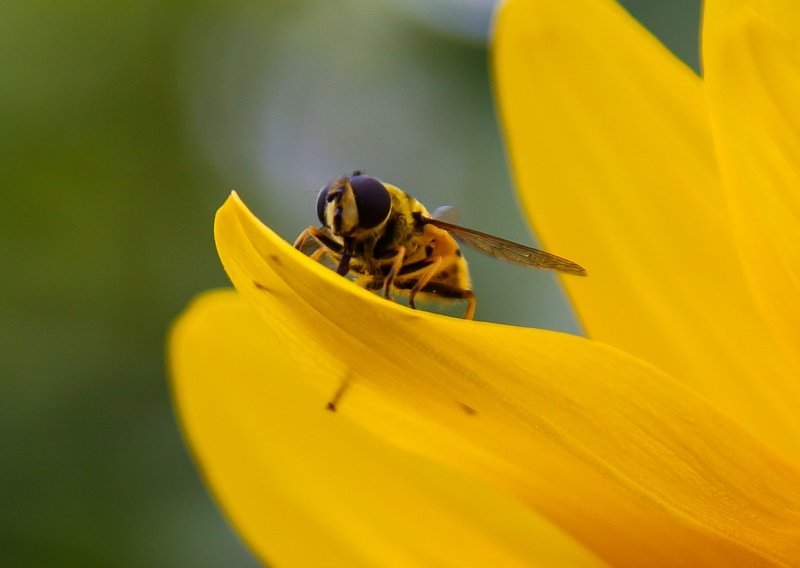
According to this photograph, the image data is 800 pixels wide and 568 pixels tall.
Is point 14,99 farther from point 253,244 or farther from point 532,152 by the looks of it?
point 253,244

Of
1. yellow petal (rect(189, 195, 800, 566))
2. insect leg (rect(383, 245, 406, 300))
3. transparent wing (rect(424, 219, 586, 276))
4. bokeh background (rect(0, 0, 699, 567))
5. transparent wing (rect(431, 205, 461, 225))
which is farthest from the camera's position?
bokeh background (rect(0, 0, 699, 567))

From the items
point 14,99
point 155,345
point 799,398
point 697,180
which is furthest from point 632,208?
point 14,99

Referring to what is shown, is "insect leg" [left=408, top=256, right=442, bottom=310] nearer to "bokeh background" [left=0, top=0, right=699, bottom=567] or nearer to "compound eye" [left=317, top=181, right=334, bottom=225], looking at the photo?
"compound eye" [left=317, top=181, right=334, bottom=225]

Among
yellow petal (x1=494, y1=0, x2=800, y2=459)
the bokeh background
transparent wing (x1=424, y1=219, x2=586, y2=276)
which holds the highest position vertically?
yellow petal (x1=494, y1=0, x2=800, y2=459)

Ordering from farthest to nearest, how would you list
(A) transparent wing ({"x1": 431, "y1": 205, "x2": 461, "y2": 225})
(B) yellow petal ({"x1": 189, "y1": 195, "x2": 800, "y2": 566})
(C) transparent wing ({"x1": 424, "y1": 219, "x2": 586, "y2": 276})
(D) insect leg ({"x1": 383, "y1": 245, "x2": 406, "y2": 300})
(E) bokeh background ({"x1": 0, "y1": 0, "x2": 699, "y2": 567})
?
(E) bokeh background ({"x1": 0, "y1": 0, "x2": 699, "y2": 567}) < (A) transparent wing ({"x1": 431, "y1": 205, "x2": 461, "y2": 225}) < (D) insect leg ({"x1": 383, "y1": 245, "x2": 406, "y2": 300}) < (C) transparent wing ({"x1": 424, "y1": 219, "x2": 586, "y2": 276}) < (B) yellow petal ({"x1": 189, "y1": 195, "x2": 800, "y2": 566})

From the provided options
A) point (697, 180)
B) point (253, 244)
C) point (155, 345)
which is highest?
point (697, 180)

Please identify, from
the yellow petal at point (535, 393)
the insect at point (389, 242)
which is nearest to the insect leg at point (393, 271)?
the insect at point (389, 242)

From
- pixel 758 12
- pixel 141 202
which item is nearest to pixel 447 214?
pixel 758 12

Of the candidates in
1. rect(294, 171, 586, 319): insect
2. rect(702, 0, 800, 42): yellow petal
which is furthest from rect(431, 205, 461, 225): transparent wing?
rect(702, 0, 800, 42): yellow petal
